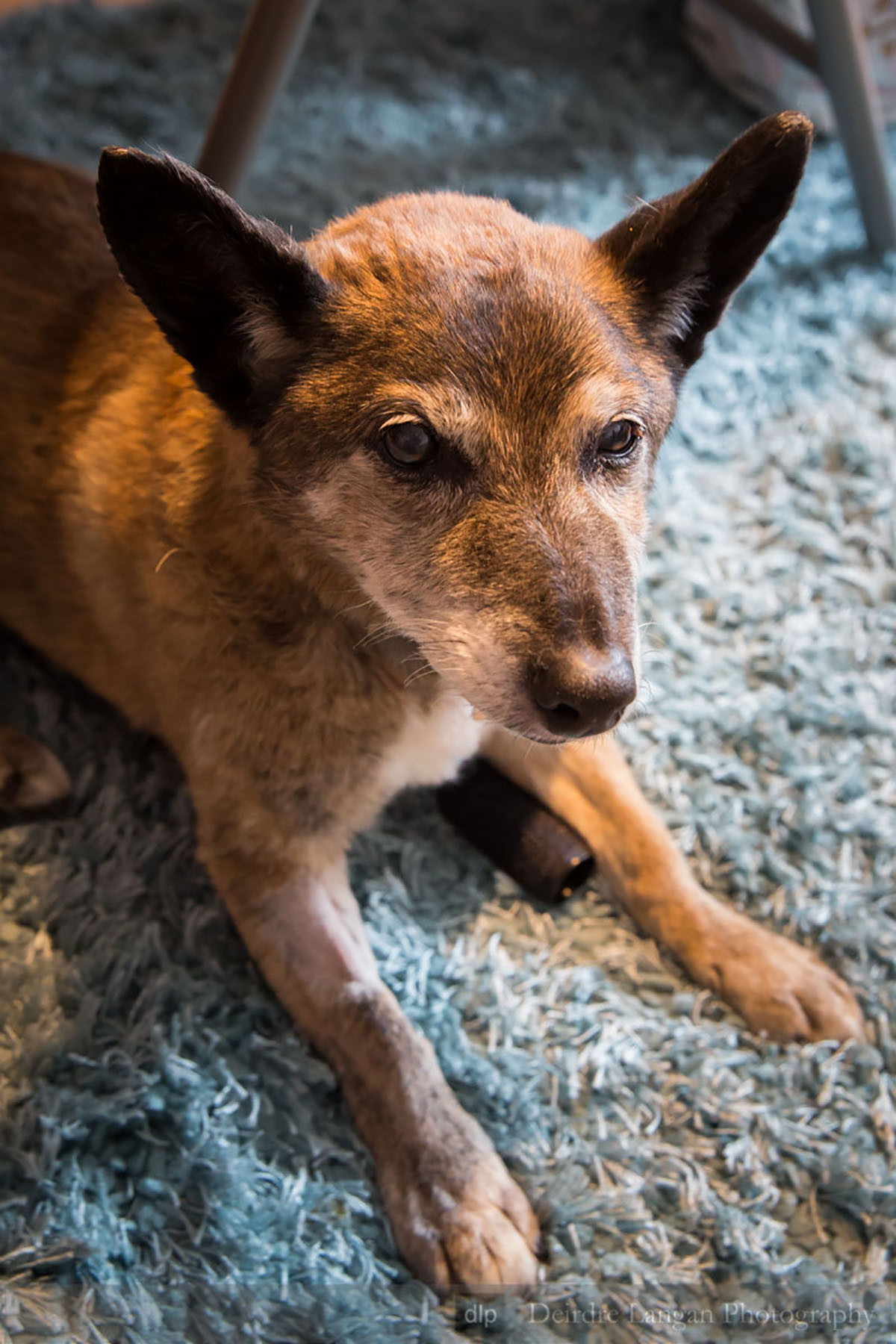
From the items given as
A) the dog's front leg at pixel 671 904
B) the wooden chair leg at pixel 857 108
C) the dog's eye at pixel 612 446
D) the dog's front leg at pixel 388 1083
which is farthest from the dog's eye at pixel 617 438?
the wooden chair leg at pixel 857 108

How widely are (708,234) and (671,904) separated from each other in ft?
3.46

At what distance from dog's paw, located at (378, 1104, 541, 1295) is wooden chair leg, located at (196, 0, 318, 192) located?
2025 millimetres

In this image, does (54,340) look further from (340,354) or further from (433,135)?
(433,135)

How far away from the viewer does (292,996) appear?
1.66m

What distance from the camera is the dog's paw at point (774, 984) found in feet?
5.70

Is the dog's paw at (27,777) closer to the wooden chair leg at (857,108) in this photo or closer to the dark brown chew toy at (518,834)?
the dark brown chew toy at (518,834)

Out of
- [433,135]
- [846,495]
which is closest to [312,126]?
[433,135]

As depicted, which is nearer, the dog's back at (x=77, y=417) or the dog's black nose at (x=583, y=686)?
the dog's black nose at (x=583, y=686)

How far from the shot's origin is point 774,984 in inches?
69.0

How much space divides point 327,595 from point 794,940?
1.04 m

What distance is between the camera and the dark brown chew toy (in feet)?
6.13

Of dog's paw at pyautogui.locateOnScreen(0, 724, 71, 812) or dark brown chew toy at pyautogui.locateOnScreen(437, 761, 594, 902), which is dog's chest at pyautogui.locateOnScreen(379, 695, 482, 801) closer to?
dark brown chew toy at pyautogui.locateOnScreen(437, 761, 594, 902)

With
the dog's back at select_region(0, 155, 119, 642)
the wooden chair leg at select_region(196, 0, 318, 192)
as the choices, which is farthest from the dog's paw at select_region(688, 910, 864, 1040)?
the wooden chair leg at select_region(196, 0, 318, 192)

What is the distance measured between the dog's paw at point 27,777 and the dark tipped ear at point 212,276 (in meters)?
0.87
